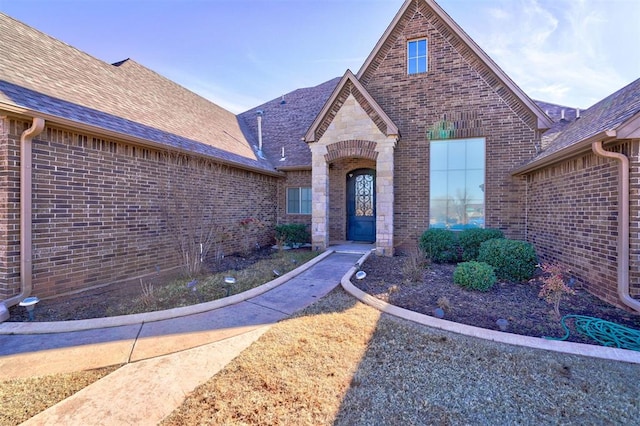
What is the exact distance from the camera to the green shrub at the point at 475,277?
5.57m

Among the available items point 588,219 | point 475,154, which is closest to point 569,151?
point 588,219

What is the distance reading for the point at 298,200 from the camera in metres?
12.9

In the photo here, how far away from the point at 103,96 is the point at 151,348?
23.2ft

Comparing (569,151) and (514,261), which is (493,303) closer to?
(514,261)

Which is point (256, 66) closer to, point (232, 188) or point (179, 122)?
point (179, 122)

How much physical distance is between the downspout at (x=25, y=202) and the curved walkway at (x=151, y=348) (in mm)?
1060

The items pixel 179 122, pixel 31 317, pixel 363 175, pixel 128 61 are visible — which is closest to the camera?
pixel 31 317

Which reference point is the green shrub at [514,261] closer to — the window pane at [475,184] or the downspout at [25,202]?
the window pane at [475,184]

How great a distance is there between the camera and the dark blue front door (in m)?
11.5

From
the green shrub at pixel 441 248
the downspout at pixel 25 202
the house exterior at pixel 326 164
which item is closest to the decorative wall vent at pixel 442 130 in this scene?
the house exterior at pixel 326 164

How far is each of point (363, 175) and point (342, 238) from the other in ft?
8.74

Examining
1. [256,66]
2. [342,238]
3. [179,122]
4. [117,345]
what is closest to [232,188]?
[179,122]

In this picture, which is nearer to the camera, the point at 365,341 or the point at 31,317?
the point at 365,341

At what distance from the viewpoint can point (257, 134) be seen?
15.1m
